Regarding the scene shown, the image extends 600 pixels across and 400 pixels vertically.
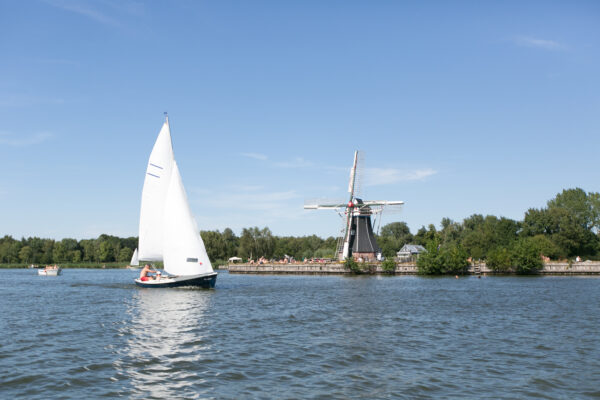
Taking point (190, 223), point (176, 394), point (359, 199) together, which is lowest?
point (176, 394)

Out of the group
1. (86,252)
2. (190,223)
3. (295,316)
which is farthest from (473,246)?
(86,252)

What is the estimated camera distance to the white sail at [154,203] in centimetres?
4881

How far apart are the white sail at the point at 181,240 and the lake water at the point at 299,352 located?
31.8 feet

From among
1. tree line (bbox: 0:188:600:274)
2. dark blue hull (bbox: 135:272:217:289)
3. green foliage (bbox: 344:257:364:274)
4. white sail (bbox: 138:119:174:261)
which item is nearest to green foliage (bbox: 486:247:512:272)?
tree line (bbox: 0:188:600:274)

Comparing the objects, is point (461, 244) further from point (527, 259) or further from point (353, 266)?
point (353, 266)

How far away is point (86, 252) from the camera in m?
191

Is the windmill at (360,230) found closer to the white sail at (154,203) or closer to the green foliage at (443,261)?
the green foliage at (443,261)

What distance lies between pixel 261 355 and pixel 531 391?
946cm

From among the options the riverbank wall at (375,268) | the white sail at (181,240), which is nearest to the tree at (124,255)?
the riverbank wall at (375,268)

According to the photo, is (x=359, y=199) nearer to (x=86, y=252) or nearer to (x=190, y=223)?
(x=190, y=223)

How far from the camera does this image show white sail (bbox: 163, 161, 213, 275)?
46.5 m

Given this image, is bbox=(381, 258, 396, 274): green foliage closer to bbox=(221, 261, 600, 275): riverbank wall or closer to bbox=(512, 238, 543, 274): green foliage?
bbox=(221, 261, 600, 275): riverbank wall

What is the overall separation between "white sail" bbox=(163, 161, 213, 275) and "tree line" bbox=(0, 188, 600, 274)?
193 feet

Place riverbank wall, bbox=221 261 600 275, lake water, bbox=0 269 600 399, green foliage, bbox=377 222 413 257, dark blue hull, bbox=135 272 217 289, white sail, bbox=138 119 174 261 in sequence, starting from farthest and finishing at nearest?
green foliage, bbox=377 222 413 257 < riverbank wall, bbox=221 261 600 275 < white sail, bbox=138 119 174 261 < dark blue hull, bbox=135 272 217 289 < lake water, bbox=0 269 600 399
